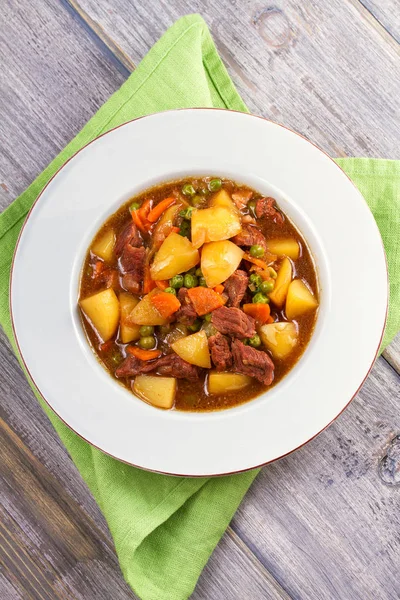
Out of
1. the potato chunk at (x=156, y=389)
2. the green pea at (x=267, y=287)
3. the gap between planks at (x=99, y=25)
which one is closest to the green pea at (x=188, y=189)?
the green pea at (x=267, y=287)

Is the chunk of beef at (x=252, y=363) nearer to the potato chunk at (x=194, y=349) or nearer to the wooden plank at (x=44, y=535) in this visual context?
the potato chunk at (x=194, y=349)

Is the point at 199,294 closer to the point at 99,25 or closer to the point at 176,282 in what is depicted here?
the point at 176,282

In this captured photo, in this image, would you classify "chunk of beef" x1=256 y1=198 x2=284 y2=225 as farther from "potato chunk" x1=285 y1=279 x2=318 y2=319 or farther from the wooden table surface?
the wooden table surface

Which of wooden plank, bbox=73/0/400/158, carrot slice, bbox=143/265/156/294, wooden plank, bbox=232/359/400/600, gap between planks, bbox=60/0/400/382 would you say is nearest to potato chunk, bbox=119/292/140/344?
carrot slice, bbox=143/265/156/294

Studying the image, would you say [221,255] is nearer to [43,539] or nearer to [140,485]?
[140,485]

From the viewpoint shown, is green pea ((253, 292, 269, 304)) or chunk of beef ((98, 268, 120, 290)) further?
chunk of beef ((98, 268, 120, 290))
